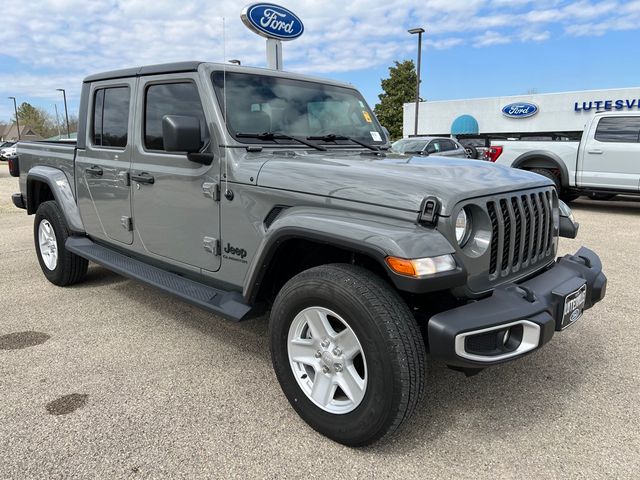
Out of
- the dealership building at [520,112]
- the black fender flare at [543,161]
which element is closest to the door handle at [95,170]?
the black fender flare at [543,161]

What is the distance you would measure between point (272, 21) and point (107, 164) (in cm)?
384

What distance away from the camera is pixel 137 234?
3.82 m

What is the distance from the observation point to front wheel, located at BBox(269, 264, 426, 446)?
7.17ft

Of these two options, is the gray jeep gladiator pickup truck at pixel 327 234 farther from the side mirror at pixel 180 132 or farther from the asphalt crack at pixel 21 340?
the asphalt crack at pixel 21 340

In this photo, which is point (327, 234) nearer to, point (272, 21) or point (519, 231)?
point (519, 231)

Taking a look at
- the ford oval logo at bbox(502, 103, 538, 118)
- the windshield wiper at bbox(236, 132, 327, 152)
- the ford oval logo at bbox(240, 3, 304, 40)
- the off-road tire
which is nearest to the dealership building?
the ford oval logo at bbox(502, 103, 538, 118)

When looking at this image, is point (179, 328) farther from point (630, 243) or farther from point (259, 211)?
point (630, 243)

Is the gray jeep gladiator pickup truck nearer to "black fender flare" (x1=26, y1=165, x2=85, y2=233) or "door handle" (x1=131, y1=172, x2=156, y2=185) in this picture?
"door handle" (x1=131, y1=172, x2=156, y2=185)

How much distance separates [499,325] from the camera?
85.9 inches

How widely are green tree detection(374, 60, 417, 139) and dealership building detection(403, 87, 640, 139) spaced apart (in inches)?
454

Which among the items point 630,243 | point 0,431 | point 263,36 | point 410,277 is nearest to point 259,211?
point 410,277

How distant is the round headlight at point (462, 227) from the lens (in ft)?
7.64

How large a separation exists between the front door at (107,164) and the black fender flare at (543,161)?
8728mm

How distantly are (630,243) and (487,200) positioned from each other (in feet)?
19.3
